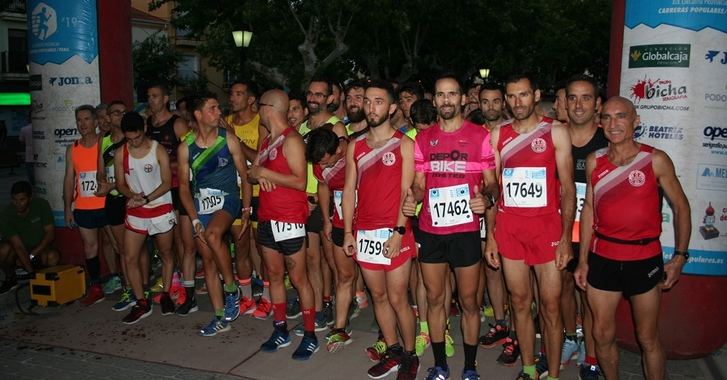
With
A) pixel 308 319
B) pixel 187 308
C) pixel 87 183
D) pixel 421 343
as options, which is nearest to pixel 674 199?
pixel 421 343

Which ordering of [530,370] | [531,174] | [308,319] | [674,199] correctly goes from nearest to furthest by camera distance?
[674,199] < [531,174] < [530,370] < [308,319]

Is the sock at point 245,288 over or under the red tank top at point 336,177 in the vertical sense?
under

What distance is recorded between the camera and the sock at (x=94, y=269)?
707 centimetres

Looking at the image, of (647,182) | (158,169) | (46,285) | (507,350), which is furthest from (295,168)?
(46,285)

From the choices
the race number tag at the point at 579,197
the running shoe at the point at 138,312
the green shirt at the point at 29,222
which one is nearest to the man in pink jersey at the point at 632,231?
the race number tag at the point at 579,197

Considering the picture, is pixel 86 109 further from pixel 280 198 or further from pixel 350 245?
pixel 350 245

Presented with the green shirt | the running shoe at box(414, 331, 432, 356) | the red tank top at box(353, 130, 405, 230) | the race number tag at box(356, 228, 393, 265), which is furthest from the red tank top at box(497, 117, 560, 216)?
the green shirt

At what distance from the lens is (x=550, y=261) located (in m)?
4.29

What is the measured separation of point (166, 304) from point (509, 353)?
11.7ft

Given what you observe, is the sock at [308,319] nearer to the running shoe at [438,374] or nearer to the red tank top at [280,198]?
the red tank top at [280,198]

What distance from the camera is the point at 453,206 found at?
4.46 meters

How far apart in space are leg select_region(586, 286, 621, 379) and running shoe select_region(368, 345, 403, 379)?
1.50 m

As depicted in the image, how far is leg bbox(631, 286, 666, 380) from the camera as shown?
4004mm

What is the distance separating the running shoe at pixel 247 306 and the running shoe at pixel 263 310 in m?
0.05
